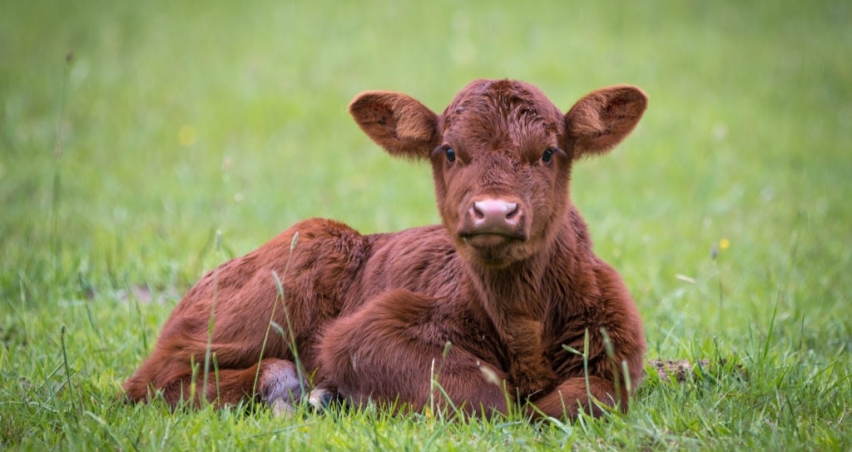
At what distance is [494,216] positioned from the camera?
4289 mm

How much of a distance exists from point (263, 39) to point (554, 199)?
14557 millimetres

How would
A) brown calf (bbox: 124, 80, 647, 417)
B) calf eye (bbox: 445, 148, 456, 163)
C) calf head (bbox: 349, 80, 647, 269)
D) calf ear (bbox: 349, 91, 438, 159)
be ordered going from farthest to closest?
1. calf ear (bbox: 349, 91, 438, 159)
2. calf eye (bbox: 445, 148, 456, 163)
3. brown calf (bbox: 124, 80, 647, 417)
4. calf head (bbox: 349, 80, 647, 269)

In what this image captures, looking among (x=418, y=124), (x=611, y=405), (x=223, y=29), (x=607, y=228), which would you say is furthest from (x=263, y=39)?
(x=611, y=405)

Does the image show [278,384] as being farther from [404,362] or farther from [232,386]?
[404,362]

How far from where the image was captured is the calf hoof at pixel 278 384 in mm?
5055

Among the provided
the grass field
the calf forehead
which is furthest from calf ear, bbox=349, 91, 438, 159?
the grass field

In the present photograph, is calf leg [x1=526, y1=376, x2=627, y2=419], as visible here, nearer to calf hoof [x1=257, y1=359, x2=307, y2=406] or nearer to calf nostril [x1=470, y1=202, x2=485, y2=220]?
calf nostril [x1=470, y1=202, x2=485, y2=220]

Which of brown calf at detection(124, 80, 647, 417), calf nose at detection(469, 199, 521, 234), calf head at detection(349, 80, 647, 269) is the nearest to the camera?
calf nose at detection(469, 199, 521, 234)

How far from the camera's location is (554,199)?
4895 millimetres

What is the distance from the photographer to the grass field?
177 inches

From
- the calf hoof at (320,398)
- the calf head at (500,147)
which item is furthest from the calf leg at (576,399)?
the calf hoof at (320,398)

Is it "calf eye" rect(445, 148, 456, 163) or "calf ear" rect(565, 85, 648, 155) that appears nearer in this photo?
"calf eye" rect(445, 148, 456, 163)

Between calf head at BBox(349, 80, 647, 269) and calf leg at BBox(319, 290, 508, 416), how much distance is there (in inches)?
18.3

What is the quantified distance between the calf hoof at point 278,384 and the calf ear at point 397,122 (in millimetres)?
1344
